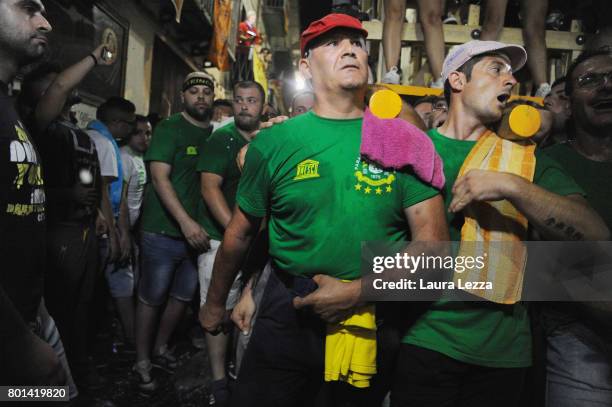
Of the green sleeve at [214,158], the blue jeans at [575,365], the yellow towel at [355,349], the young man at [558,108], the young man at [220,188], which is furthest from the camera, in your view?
the green sleeve at [214,158]

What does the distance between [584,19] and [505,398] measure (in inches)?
172

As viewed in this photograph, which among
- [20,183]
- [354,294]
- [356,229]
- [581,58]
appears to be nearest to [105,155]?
[20,183]

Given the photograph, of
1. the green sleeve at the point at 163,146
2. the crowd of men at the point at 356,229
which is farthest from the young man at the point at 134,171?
the crowd of men at the point at 356,229

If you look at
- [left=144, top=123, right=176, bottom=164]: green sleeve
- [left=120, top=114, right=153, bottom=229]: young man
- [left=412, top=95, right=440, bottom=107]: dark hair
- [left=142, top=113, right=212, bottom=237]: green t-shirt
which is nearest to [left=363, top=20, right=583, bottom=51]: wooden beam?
[left=412, top=95, right=440, bottom=107]: dark hair

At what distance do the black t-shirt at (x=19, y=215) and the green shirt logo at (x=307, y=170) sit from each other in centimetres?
128

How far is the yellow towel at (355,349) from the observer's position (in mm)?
1834

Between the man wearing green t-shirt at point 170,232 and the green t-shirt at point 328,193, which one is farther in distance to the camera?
the man wearing green t-shirt at point 170,232

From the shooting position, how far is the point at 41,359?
4.60 ft

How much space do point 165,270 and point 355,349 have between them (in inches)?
112

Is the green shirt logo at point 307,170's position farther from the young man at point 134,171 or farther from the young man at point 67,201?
the young man at point 134,171

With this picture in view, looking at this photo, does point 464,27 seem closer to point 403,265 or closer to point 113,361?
point 403,265

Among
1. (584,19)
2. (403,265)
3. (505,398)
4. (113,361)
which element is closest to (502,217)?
(403,265)

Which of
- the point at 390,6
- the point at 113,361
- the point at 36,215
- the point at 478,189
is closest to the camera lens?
the point at 478,189

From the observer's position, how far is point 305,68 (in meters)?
2.32
